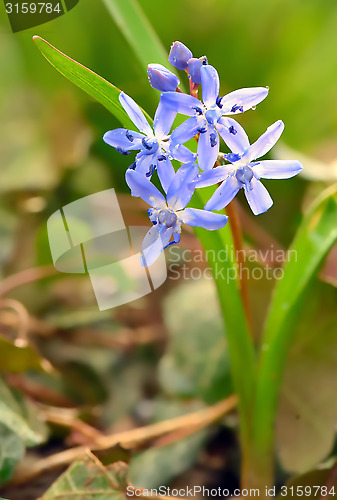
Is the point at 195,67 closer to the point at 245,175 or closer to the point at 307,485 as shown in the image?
the point at 245,175

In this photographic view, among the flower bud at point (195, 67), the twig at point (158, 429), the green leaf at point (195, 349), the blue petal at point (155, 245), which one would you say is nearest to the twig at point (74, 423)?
the twig at point (158, 429)

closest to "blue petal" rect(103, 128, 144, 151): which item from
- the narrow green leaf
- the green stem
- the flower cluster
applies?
the flower cluster

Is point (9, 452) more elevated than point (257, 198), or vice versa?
point (257, 198)

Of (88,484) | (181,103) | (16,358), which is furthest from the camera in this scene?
(16,358)

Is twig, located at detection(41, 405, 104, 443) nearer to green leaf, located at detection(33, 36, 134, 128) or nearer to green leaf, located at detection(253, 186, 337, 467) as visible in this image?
green leaf, located at detection(253, 186, 337, 467)

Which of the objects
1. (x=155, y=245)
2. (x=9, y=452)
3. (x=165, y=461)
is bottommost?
(x=165, y=461)

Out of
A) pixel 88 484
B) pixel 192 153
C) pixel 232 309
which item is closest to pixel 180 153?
pixel 192 153

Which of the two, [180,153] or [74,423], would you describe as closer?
[180,153]

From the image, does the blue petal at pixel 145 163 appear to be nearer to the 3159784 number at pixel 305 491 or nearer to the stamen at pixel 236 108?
the stamen at pixel 236 108
